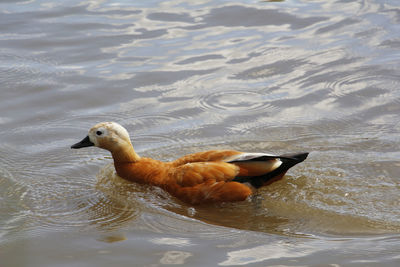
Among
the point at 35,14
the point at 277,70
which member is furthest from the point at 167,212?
the point at 35,14

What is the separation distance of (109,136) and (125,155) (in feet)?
0.94

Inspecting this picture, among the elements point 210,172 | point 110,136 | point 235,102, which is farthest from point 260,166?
point 235,102

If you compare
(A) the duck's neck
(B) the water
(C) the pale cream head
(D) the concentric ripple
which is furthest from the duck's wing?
(D) the concentric ripple

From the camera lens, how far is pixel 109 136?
6.96 meters

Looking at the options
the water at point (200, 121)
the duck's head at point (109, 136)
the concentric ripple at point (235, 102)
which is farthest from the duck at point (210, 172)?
the concentric ripple at point (235, 102)

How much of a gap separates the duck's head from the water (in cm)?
44

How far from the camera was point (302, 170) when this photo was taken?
7156mm

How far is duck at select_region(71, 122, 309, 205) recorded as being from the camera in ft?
21.4

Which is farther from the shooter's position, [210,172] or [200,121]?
[200,121]

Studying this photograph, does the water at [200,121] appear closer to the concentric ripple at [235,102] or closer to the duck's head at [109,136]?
the concentric ripple at [235,102]

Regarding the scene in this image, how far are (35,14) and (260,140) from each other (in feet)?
22.2

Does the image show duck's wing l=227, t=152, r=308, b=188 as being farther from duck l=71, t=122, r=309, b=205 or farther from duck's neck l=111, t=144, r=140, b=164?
duck's neck l=111, t=144, r=140, b=164

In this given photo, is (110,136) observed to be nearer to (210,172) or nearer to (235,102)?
(210,172)

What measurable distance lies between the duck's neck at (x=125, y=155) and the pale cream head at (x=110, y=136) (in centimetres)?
3
